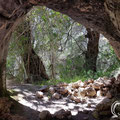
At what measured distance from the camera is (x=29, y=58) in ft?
17.6

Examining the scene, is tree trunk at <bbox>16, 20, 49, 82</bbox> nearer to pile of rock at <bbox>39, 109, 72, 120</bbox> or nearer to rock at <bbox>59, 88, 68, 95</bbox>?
rock at <bbox>59, 88, 68, 95</bbox>

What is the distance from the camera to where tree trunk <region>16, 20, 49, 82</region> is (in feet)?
15.8

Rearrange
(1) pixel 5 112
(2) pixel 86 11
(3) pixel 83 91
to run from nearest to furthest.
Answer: (2) pixel 86 11 → (1) pixel 5 112 → (3) pixel 83 91

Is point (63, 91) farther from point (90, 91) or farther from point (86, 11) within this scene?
point (86, 11)

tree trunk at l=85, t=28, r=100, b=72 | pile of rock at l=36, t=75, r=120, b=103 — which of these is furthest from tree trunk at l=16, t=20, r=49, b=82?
pile of rock at l=36, t=75, r=120, b=103

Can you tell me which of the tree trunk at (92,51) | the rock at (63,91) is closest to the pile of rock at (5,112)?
the rock at (63,91)

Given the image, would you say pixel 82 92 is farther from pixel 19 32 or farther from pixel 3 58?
pixel 19 32

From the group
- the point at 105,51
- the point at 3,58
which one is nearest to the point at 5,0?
the point at 3,58

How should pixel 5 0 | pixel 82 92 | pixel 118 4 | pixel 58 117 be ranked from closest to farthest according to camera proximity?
1. pixel 118 4
2. pixel 5 0
3. pixel 58 117
4. pixel 82 92

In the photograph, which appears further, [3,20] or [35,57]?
[35,57]

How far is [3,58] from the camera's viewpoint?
243 centimetres

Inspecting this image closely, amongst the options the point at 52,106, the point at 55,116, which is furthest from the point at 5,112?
the point at 52,106

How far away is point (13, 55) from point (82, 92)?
2.95 m

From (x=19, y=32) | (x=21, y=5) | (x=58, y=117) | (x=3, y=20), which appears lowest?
(x=58, y=117)
